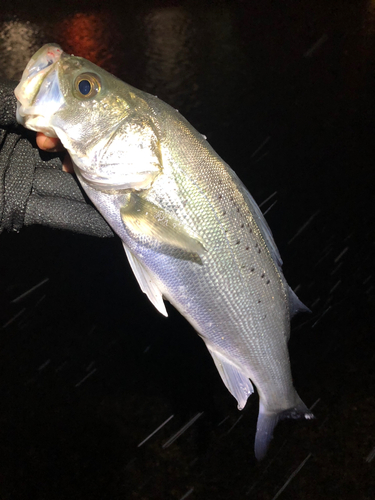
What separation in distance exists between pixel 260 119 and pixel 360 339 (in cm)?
317

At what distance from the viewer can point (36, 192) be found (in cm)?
134

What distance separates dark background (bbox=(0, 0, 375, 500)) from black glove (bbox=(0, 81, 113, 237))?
126 cm

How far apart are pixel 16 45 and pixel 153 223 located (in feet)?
22.6

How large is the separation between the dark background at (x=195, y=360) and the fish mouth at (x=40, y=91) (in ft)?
5.85

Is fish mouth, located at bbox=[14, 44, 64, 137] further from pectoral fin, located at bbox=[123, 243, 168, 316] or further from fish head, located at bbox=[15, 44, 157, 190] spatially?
pectoral fin, located at bbox=[123, 243, 168, 316]

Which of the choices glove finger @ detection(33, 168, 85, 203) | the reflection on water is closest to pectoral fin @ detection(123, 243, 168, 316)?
glove finger @ detection(33, 168, 85, 203)

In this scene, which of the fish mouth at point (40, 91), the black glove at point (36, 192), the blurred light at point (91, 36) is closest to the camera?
the fish mouth at point (40, 91)

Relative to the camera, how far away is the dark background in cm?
224

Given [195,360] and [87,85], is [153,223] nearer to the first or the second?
[87,85]

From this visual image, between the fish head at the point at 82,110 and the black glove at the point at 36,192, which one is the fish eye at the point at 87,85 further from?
the black glove at the point at 36,192

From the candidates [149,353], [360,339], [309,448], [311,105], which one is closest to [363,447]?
[309,448]

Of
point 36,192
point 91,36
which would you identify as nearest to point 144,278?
point 36,192

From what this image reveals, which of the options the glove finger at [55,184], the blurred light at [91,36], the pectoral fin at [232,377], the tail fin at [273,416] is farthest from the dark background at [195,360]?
the blurred light at [91,36]

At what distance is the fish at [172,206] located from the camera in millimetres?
858
